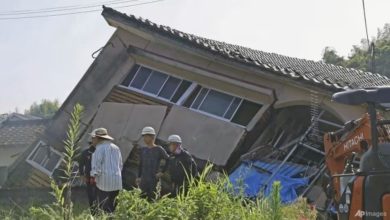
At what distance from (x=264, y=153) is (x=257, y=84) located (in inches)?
60.6

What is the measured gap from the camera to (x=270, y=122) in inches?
450

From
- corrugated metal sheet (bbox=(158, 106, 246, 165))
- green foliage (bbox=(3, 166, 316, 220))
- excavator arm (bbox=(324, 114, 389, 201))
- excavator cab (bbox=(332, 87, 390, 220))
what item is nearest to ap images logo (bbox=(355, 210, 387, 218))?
excavator cab (bbox=(332, 87, 390, 220))

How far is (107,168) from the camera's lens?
7.19 m

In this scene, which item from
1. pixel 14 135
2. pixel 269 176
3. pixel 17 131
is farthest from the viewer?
pixel 17 131

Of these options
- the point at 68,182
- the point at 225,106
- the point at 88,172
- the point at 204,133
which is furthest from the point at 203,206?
the point at 225,106

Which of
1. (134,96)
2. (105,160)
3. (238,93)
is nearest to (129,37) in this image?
(134,96)

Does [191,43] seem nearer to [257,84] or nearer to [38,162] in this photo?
[257,84]

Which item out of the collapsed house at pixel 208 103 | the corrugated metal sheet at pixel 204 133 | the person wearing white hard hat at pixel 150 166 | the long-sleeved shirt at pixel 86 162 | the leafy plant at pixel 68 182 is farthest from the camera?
the corrugated metal sheet at pixel 204 133

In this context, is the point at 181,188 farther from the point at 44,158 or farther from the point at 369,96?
the point at 44,158

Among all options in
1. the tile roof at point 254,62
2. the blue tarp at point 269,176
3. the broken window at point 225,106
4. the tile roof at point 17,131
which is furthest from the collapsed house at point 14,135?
the blue tarp at point 269,176

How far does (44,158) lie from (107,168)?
27.4 ft

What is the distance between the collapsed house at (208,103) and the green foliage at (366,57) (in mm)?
15821

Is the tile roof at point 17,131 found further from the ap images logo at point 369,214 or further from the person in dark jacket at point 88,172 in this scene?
Answer: the ap images logo at point 369,214

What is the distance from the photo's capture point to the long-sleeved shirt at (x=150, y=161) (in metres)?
8.28
